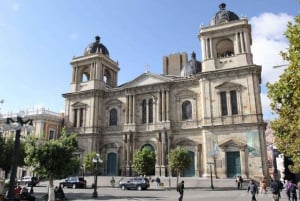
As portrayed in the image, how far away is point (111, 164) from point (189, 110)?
44.7ft

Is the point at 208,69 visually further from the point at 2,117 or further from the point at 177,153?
the point at 2,117

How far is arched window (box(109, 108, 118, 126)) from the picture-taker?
4347cm

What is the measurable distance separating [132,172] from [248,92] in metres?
18.0

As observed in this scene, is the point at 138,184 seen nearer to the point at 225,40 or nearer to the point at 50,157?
the point at 50,157

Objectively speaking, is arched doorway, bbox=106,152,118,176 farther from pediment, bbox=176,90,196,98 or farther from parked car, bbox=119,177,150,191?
pediment, bbox=176,90,196,98

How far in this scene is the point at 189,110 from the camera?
38.7 meters

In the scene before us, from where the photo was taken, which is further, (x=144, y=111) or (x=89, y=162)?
(x=144, y=111)

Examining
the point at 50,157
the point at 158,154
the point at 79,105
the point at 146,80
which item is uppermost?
the point at 146,80

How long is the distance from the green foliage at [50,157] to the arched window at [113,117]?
71.6 feet

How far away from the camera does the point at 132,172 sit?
128 feet

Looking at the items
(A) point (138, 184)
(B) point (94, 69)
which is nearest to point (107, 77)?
(B) point (94, 69)

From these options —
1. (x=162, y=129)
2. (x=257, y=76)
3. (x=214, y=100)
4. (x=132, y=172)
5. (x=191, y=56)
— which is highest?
(x=191, y=56)

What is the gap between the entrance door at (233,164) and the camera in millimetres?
33188

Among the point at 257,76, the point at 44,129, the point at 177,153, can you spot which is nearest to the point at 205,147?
the point at 177,153
